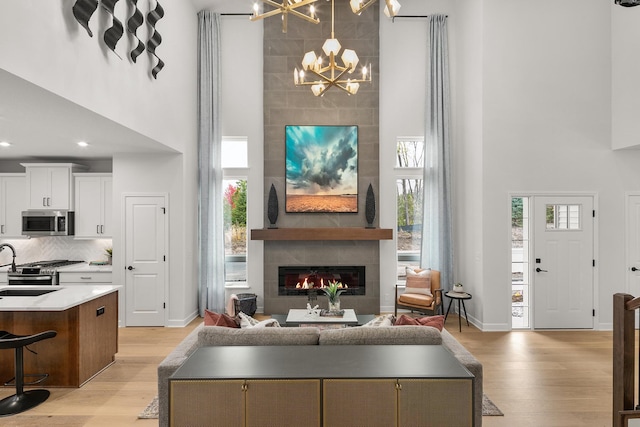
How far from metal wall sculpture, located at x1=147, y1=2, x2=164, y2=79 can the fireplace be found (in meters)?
3.54

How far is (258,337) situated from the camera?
9.50ft

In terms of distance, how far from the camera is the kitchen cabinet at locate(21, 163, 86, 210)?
6184 mm

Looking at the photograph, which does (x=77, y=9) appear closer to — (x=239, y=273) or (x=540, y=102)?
(x=239, y=273)

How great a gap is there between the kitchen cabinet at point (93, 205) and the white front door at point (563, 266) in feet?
21.7

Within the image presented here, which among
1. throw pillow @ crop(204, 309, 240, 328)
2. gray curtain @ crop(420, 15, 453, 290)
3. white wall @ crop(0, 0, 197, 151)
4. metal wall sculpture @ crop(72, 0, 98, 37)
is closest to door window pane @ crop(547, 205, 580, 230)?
gray curtain @ crop(420, 15, 453, 290)

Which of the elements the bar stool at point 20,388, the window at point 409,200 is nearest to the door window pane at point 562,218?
the window at point 409,200

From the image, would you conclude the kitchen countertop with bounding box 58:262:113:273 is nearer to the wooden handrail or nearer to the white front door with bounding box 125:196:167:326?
the white front door with bounding box 125:196:167:326

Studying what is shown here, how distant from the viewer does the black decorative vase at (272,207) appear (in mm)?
6488

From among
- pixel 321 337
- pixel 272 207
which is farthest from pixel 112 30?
pixel 272 207

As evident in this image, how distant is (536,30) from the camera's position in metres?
5.67

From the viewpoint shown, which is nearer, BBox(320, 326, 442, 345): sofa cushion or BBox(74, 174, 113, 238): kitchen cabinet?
BBox(320, 326, 442, 345): sofa cushion

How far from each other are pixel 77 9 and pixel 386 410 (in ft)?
12.0

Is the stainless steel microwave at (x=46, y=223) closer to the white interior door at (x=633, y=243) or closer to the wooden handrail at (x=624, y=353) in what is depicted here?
the wooden handrail at (x=624, y=353)

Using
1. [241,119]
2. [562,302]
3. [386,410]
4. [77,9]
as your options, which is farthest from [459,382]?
[241,119]
